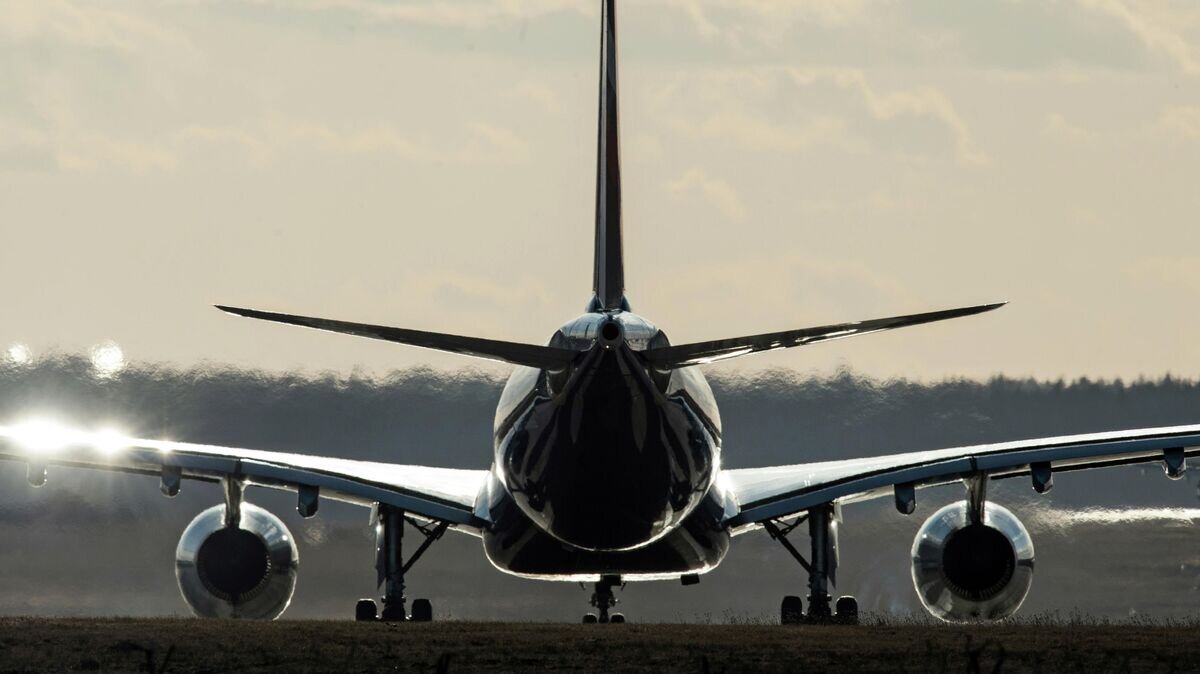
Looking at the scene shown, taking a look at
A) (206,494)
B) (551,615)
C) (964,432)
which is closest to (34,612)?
(206,494)

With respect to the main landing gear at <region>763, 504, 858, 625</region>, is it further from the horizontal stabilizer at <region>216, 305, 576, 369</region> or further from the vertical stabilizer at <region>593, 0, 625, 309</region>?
the horizontal stabilizer at <region>216, 305, 576, 369</region>

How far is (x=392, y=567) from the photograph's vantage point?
1407 inches

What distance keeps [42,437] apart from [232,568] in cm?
373

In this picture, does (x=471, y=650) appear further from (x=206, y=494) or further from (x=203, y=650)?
(x=206, y=494)

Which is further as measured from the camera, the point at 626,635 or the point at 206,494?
the point at 206,494

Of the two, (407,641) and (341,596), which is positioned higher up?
(341,596)

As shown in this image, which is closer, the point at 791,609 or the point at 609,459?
the point at 609,459

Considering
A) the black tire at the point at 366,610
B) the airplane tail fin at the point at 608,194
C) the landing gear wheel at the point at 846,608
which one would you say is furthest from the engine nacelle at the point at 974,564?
the black tire at the point at 366,610

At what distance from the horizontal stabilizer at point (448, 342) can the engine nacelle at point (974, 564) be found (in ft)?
32.3

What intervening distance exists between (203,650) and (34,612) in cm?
2687

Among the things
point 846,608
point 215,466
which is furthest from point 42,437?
point 846,608

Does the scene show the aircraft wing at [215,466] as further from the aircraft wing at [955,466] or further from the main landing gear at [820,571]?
the main landing gear at [820,571]

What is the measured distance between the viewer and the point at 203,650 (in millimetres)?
21734

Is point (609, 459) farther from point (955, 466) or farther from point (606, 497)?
point (955, 466)
